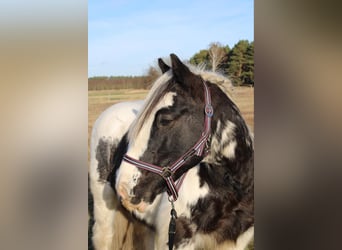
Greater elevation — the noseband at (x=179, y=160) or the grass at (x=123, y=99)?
the grass at (x=123, y=99)

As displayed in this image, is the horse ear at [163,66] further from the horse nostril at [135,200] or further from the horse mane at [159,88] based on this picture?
the horse nostril at [135,200]

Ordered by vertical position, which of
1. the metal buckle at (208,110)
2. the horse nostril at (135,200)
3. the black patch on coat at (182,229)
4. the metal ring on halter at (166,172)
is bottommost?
the black patch on coat at (182,229)

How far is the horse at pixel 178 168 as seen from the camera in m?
1.49

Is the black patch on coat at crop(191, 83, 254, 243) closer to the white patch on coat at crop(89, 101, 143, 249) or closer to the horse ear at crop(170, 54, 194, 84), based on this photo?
the horse ear at crop(170, 54, 194, 84)

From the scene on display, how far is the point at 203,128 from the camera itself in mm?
1528

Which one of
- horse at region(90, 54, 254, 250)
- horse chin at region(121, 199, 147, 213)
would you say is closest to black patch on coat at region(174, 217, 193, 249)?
horse at region(90, 54, 254, 250)

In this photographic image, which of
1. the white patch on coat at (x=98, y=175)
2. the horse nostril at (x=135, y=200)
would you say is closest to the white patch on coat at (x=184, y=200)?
the horse nostril at (x=135, y=200)

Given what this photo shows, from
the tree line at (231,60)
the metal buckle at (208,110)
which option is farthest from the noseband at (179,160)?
the tree line at (231,60)

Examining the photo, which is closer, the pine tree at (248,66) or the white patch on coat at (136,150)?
the white patch on coat at (136,150)

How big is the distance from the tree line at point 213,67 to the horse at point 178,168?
0.04m

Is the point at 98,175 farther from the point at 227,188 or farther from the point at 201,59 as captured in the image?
the point at 201,59

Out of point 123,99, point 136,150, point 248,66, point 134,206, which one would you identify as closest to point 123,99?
point 123,99
